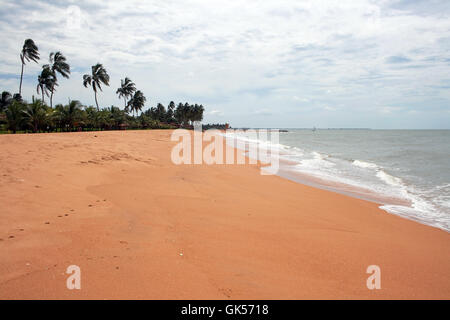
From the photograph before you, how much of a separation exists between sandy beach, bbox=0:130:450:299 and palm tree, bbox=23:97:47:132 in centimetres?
2655

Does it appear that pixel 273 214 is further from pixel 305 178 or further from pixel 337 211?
pixel 305 178

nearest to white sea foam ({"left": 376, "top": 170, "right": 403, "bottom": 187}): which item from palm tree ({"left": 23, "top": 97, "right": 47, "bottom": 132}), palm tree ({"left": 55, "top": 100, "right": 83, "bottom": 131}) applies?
palm tree ({"left": 23, "top": 97, "right": 47, "bottom": 132})

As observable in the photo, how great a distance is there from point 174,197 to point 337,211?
4.07 metres

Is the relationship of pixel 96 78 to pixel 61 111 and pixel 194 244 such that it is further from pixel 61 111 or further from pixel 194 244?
pixel 194 244

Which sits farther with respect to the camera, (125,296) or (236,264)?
(236,264)

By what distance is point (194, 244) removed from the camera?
3895mm

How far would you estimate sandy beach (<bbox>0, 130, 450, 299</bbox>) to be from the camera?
2875mm

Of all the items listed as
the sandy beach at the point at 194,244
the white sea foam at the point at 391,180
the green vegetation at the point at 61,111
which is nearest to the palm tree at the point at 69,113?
the green vegetation at the point at 61,111

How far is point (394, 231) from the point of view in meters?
5.39

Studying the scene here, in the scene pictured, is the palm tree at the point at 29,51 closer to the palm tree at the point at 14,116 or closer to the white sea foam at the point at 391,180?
the palm tree at the point at 14,116

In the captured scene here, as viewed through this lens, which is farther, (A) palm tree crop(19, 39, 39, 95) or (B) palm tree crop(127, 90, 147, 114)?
Result: (B) palm tree crop(127, 90, 147, 114)

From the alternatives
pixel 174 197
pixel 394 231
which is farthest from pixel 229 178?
pixel 394 231

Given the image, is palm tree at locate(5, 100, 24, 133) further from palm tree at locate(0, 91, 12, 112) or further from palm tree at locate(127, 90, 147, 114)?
palm tree at locate(127, 90, 147, 114)

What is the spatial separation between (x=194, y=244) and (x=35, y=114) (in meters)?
33.1
